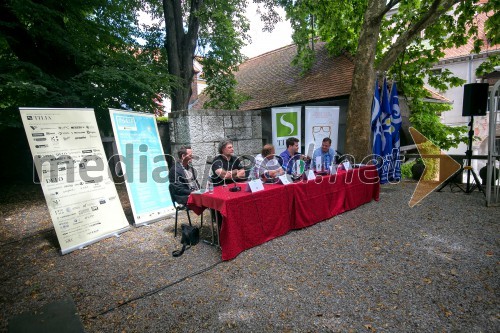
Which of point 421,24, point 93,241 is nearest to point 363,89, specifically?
point 421,24

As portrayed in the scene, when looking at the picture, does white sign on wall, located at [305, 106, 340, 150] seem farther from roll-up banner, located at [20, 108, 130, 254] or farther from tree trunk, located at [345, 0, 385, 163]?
roll-up banner, located at [20, 108, 130, 254]

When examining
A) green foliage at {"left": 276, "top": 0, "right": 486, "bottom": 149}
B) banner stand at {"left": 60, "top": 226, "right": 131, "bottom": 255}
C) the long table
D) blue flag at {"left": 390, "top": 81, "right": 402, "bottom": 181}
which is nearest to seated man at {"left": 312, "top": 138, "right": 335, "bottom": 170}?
the long table

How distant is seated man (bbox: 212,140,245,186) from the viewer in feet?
14.1

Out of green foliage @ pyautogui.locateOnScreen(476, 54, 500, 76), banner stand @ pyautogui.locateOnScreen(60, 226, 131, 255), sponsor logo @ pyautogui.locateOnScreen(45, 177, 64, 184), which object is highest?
green foliage @ pyautogui.locateOnScreen(476, 54, 500, 76)

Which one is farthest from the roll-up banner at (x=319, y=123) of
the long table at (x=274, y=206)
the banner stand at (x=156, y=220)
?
the banner stand at (x=156, y=220)

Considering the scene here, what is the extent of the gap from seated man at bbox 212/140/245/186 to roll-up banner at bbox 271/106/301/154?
9.77ft

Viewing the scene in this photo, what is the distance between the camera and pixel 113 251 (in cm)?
387

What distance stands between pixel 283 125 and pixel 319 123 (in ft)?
3.93

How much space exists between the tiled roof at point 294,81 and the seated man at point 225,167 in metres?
4.96

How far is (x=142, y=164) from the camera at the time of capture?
5.03 metres

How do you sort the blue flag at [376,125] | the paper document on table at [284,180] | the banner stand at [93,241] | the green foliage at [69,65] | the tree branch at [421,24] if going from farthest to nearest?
the blue flag at [376,125] → the tree branch at [421,24] → the green foliage at [69,65] → the paper document on table at [284,180] → the banner stand at [93,241]

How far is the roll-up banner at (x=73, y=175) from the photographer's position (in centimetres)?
365

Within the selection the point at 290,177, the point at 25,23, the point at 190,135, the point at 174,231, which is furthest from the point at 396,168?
the point at 25,23

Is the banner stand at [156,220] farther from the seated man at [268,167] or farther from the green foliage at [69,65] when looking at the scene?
the green foliage at [69,65]
